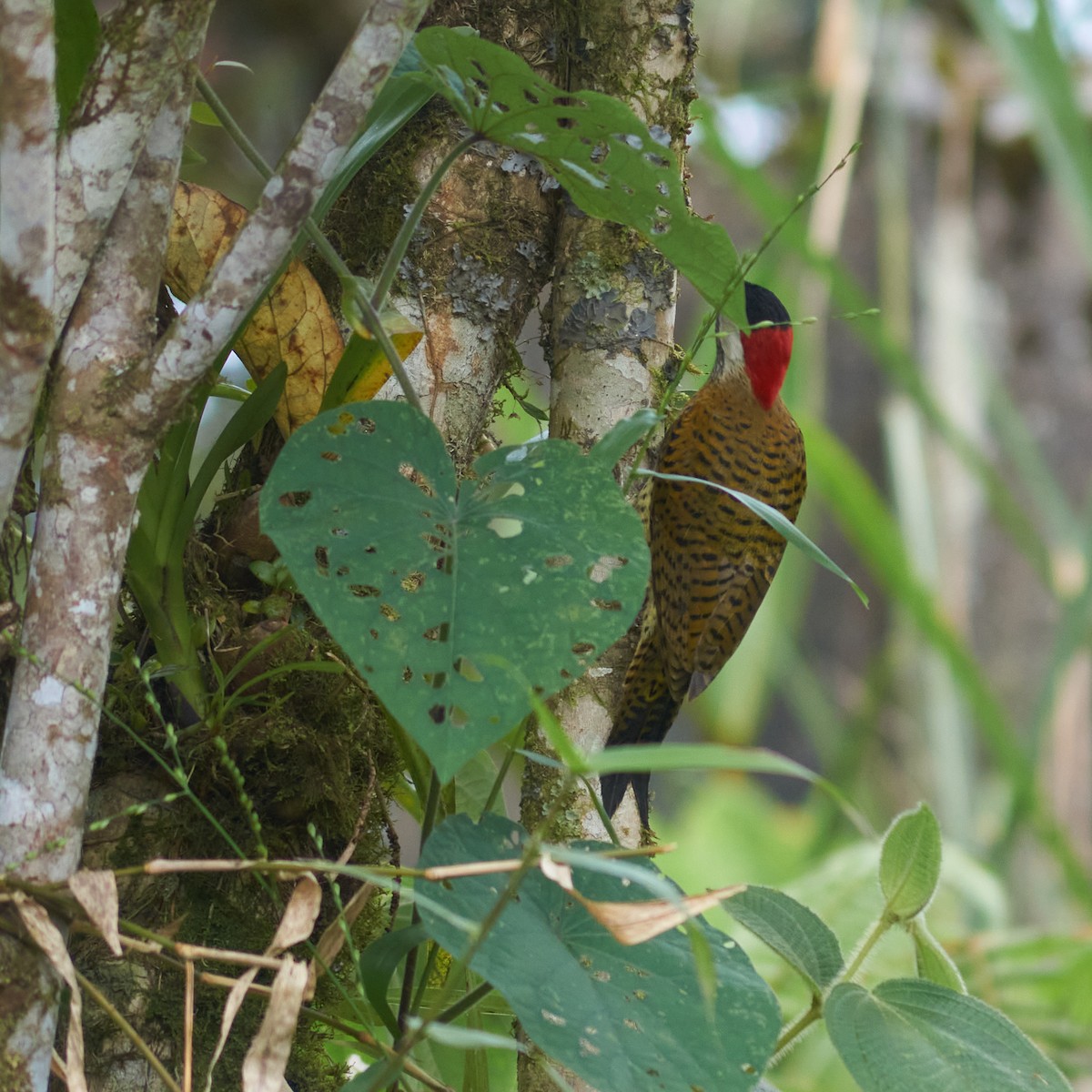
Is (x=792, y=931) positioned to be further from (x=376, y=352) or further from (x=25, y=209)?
(x=25, y=209)

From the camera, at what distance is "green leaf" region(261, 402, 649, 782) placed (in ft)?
1.97

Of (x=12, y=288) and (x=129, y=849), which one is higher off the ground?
(x=12, y=288)

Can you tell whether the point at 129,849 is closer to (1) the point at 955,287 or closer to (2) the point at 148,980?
(2) the point at 148,980

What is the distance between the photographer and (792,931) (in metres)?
0.87

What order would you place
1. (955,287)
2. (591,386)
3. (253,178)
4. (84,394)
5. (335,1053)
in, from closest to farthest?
1. (84,394)
2. (591,386)
3. (335,1053)
4. (253,178)
5. (955,287)

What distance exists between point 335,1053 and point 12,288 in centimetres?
90

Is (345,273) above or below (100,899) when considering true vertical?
above

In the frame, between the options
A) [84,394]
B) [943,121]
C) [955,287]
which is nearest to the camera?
[84,394]

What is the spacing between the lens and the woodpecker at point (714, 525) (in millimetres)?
1415

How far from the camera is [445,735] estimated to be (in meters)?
0.59

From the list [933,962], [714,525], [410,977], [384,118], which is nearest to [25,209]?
[384,118]

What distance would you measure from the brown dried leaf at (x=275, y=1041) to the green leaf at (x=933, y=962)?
1.76 ft

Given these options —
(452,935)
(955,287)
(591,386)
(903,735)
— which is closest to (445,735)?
(452,935)

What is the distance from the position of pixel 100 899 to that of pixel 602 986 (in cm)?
29
